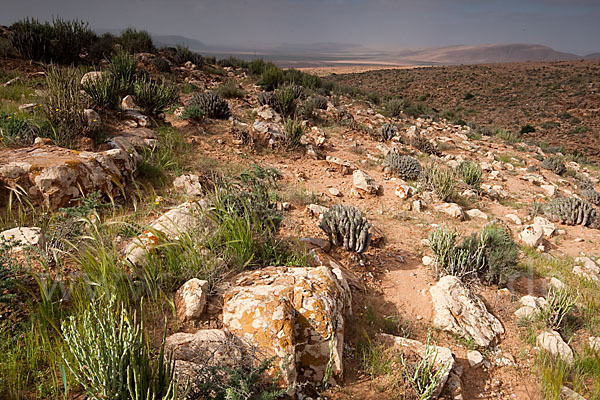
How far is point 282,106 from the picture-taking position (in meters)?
8.62

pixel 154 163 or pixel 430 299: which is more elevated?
pixel 154 163

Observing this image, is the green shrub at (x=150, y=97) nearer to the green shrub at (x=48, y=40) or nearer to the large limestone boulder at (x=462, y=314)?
the green shrub at (x=48, y=40)

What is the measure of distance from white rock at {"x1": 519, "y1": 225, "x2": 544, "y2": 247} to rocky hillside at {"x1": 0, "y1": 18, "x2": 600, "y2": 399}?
4 cm

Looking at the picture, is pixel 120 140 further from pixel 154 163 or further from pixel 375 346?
pixel 375 346

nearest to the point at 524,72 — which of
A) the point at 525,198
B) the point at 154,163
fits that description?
the point at 525,198

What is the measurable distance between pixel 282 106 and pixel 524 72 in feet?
132

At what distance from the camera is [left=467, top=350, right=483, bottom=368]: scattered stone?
2.56 m

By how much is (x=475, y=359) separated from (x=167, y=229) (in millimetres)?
2665

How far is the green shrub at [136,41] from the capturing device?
12.3 meters

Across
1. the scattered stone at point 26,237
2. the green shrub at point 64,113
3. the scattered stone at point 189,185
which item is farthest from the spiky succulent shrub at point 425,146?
the scattered stone at point 26,237

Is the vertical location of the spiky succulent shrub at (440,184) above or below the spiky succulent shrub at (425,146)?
below

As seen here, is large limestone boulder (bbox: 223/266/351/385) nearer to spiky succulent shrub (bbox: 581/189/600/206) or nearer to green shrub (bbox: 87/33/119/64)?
spiky succulent shrub (bbox: 581/189/600/206)

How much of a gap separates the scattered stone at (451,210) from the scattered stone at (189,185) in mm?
3759

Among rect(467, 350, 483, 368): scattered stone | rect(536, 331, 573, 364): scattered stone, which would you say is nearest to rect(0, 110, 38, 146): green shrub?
rect(467, 350, 483, 368): scattered stone
